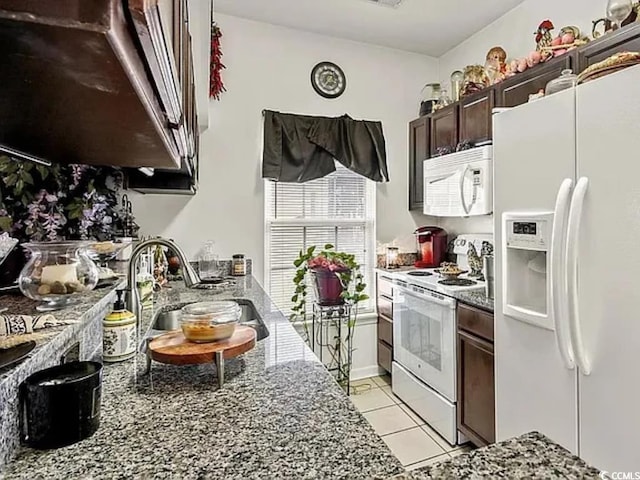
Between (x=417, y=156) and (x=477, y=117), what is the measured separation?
760mm

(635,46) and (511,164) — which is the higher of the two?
(635,46)

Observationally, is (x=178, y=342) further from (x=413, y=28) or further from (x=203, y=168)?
(x=413, y=28)

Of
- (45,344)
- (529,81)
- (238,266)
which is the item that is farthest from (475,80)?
(45,344)

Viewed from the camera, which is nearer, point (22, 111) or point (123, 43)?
point (123, 43)

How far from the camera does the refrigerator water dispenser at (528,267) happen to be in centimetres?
157

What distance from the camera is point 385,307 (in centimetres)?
325

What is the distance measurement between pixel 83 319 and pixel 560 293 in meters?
1.61

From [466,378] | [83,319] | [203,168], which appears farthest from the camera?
[203,168]

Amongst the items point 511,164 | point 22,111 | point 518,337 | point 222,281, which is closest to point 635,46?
point 511,164

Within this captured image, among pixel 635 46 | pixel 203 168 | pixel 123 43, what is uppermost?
pixel 635 46

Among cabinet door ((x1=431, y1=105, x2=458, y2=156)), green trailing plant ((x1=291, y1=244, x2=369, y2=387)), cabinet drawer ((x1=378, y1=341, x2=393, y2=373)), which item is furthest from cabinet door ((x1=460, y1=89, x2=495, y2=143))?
cabinet drawer ((x1=378, y1=341, x2=393, y2=373))

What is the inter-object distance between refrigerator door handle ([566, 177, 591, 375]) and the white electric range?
94cm

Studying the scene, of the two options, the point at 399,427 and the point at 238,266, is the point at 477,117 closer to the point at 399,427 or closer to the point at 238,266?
the point at 238,266

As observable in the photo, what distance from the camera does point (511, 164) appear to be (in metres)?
1.76
